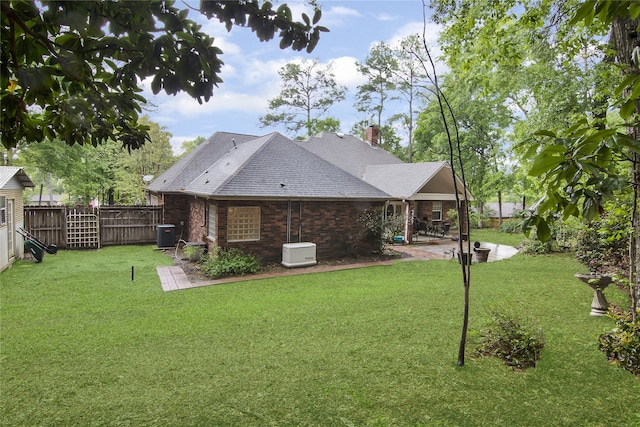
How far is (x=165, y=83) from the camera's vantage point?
2.27 m

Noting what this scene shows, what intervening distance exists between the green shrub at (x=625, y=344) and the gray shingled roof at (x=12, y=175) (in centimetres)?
1341

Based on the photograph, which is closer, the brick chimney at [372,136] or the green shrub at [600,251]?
the green shrub at [600,251]

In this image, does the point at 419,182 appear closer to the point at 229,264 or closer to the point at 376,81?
the point at 229,264

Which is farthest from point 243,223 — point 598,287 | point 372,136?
point 372,136

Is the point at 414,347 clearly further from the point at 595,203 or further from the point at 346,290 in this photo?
the point at 595,203

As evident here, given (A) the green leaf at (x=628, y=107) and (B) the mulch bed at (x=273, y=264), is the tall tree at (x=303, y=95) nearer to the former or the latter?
(B) the mulch bed at (x=273, y=264)

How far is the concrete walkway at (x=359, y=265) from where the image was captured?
30.6ft

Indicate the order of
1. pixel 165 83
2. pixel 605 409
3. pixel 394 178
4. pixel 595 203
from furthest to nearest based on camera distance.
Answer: pixel 394 178 → pixel 605 409 → pixel 165 83 → pixel 595 203

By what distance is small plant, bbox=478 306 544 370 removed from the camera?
15.3 feet

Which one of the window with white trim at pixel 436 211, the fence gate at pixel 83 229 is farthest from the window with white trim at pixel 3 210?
the window with white trim at pixel 436 211

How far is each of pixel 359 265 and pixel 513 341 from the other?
7171mm

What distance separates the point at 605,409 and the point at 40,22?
5788 millimetres

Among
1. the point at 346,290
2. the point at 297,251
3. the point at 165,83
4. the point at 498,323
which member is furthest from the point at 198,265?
the point at 165,83

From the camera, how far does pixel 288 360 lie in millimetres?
4746
